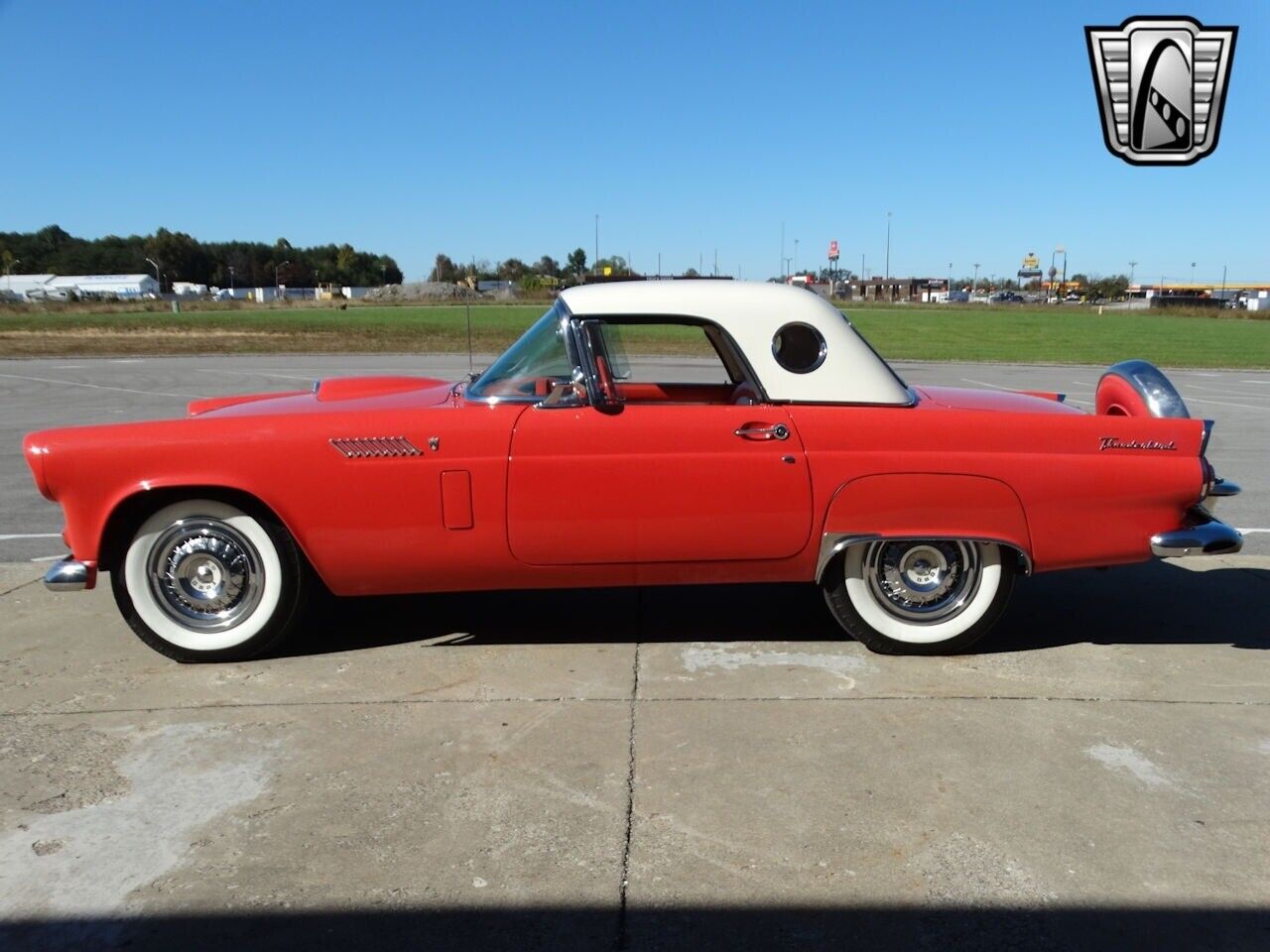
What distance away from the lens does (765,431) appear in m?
3.96

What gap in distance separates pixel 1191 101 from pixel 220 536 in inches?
368

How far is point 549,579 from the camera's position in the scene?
404cm

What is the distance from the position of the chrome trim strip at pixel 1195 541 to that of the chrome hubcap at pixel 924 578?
2.42ft

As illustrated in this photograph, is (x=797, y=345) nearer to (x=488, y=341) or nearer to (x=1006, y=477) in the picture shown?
(x=1006, y=477)

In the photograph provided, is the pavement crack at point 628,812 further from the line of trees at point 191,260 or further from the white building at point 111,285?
the line of trees at point 191,260

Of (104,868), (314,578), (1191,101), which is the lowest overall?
(104,868)

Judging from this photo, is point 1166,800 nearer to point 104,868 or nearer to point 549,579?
point 549,579

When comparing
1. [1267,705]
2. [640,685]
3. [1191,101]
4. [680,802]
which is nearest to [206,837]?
[680,802]

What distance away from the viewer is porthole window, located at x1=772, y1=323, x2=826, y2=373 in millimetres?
4113

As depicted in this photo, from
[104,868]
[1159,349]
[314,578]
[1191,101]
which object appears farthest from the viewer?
[1159,349]

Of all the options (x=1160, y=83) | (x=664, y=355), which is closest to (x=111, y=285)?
(x=1160, y=83)

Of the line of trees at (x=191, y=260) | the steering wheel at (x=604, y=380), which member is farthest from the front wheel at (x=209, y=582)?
the line of trees at (x=191, y=260)

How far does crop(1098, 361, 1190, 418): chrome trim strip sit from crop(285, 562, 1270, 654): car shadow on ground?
3.38 ft

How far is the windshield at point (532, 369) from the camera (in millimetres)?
4141
